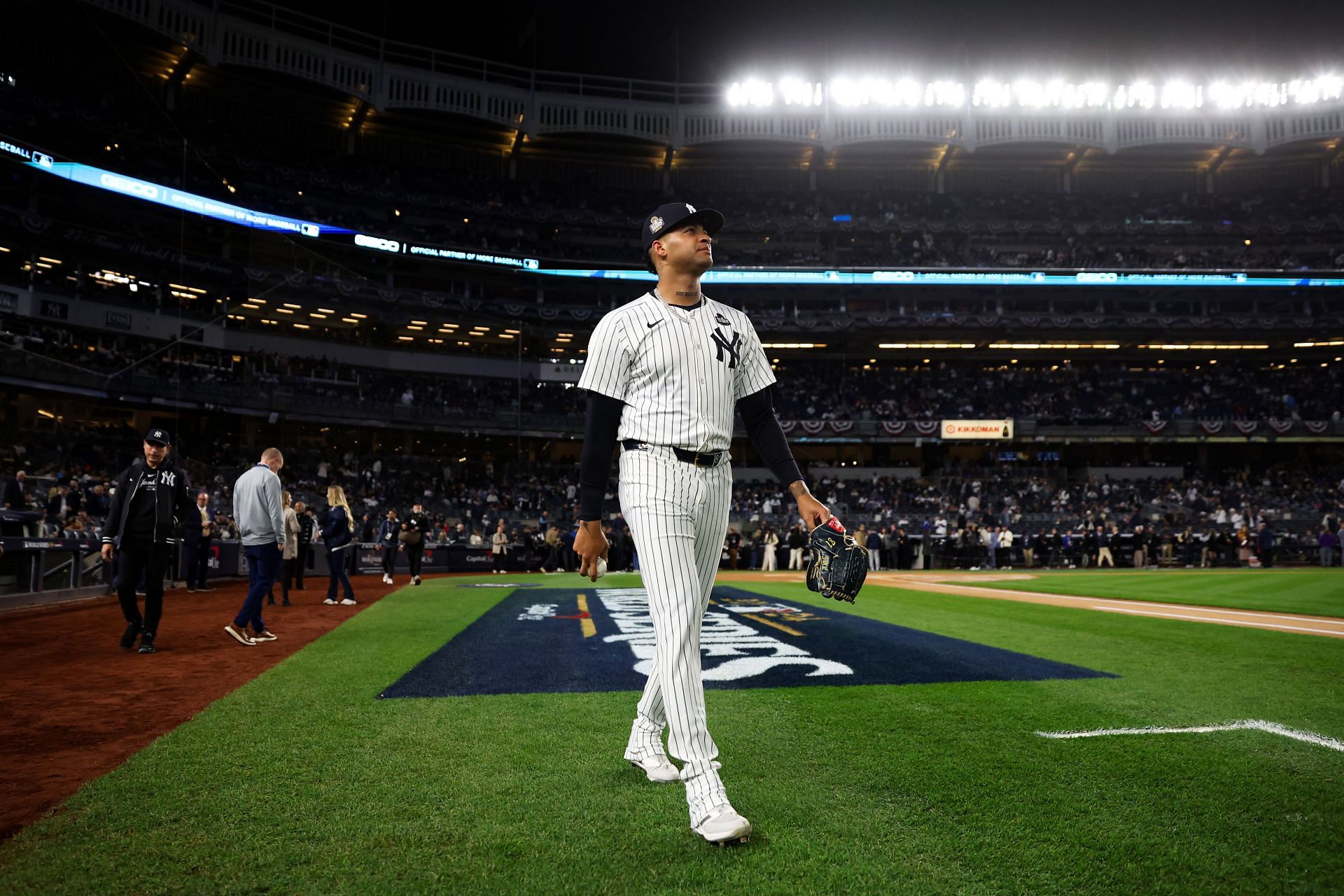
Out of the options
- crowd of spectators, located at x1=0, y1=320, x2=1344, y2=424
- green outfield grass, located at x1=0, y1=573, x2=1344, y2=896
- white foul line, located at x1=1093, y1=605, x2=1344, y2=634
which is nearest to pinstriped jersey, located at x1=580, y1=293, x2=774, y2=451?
green outfield grass, located at x1=0, y1=573, x2=1344, y2=896

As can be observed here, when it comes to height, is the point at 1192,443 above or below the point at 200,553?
above

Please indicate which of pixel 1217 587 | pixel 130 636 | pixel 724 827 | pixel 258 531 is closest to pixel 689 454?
pixel 724 827

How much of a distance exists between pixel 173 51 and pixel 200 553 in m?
33.4

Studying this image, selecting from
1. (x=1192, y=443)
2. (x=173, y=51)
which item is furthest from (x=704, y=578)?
(x=1192, y=443)

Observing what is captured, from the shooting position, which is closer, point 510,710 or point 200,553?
point 510,710

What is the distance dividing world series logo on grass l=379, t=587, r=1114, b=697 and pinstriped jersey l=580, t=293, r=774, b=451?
2676 millimetres

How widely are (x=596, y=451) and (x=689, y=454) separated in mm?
346

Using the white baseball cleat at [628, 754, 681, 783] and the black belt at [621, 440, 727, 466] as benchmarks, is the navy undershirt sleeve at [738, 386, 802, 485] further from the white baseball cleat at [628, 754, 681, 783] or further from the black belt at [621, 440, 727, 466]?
the white baseball cleat at [628, 754, 681, 783]

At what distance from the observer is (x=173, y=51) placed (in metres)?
37.1

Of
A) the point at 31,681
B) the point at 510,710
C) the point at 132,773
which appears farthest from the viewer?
the point at 31,681

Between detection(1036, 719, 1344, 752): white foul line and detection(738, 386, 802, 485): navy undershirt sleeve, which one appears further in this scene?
detection(1036, 719, 1344, 752): white foul line

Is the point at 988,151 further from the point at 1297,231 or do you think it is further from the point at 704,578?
the point at 704,578

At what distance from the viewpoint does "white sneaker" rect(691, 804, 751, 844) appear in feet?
8.18

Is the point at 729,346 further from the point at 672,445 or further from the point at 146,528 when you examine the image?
the point at 146,528
